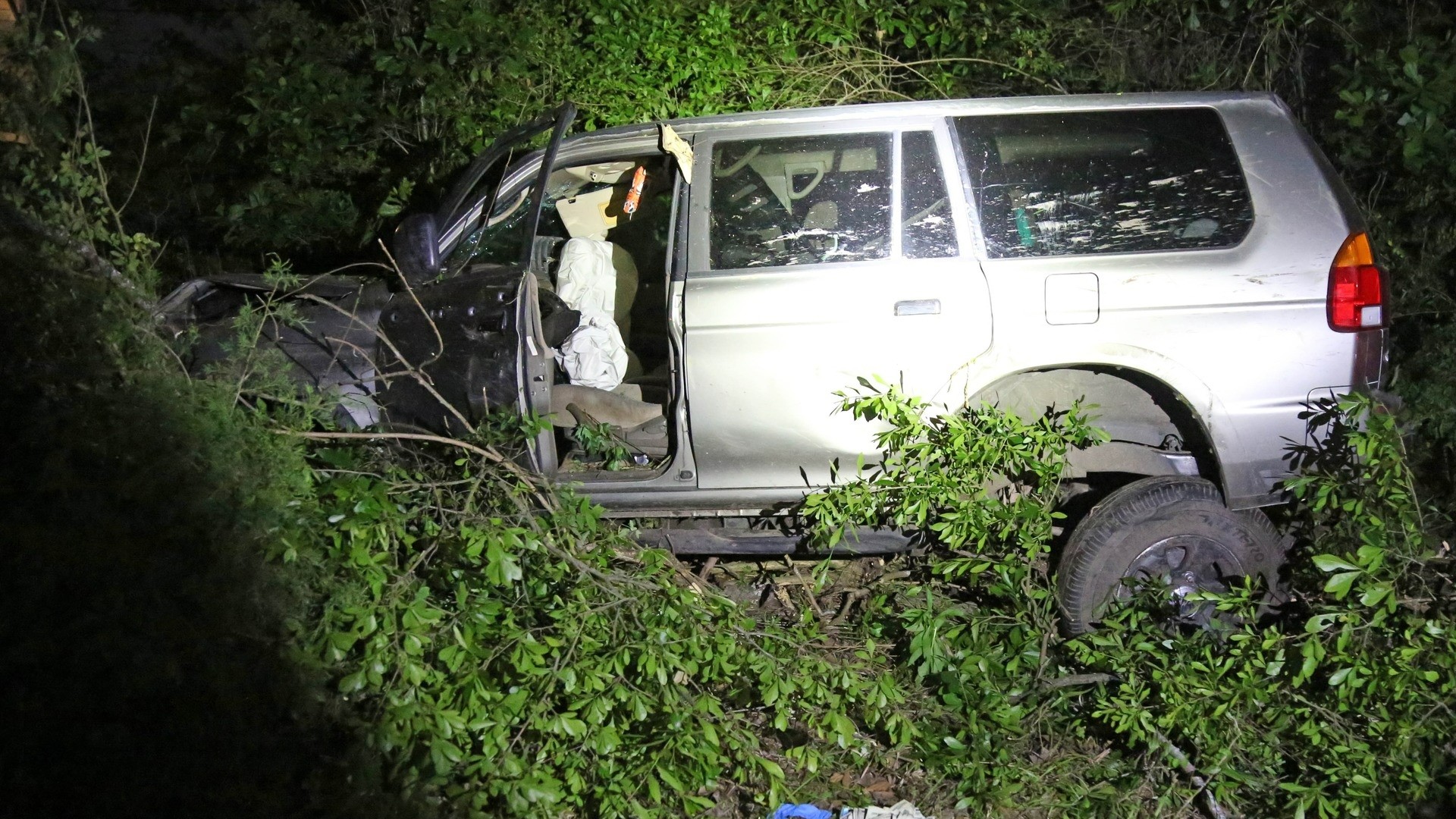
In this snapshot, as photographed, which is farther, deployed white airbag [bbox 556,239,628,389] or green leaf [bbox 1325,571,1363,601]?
deployed white airbag [bbox 556,239,628,389]

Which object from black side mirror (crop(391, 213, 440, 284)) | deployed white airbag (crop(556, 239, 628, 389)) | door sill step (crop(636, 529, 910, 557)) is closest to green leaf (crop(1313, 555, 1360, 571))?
door sill step (crop(636, 529, 910, 557))

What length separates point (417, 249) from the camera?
12.5 ft

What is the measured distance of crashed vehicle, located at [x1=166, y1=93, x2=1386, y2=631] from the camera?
3557 millimetres

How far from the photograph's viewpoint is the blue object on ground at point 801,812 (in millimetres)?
3213

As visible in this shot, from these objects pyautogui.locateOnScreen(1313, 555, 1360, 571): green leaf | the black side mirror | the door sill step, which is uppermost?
the black side mirror

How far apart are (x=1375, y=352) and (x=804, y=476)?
1997 millimetres

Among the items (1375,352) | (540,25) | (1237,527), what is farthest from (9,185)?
(1375,352)

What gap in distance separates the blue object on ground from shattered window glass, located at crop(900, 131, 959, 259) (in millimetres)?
1877

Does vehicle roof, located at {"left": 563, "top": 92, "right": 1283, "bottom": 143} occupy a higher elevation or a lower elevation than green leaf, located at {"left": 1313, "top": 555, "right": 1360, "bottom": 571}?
higher

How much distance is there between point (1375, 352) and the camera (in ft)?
11.6

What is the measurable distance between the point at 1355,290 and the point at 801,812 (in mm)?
2522

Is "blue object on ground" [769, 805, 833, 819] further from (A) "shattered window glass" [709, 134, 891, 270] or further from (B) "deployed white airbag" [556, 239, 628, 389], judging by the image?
(B) "deployed white airbag" [556, 239, 628, 389]

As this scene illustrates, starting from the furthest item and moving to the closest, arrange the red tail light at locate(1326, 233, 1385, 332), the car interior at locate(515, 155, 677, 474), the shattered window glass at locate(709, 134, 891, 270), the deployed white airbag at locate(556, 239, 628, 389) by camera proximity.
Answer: the deployed white airbag at locate(556, 239, 628, 389)
the car interior at locate(515, 155, 677, 474)
the shattered window glass at locate(709, 134, 891, 270)
the red tail light at locate(1326, 233, 1385, 332)

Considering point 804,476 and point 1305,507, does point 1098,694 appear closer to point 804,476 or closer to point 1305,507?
point 1305,507
